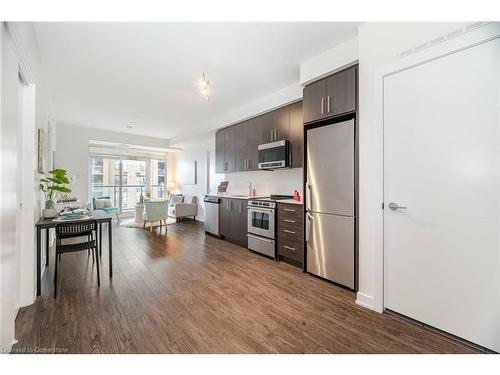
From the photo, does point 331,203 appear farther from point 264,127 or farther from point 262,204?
point 264,127

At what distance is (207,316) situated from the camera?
6.52ft

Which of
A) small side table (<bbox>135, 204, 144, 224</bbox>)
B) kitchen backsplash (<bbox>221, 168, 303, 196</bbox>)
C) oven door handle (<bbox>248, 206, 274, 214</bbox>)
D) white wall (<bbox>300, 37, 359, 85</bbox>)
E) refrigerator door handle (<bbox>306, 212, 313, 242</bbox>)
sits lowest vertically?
small side table (<bbox>135, 204, 144, 224</bbox>)

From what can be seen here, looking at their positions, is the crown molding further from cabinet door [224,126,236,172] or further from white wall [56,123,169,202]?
white wall [56,123,169,202]

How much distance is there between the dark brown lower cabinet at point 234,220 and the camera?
411 cm

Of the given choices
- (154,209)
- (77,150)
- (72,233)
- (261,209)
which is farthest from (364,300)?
(77,150)

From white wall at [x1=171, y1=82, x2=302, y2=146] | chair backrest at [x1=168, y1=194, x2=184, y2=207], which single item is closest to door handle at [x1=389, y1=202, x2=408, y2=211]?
white wall at [x1=171, y1=82, x2=302, y2=146]

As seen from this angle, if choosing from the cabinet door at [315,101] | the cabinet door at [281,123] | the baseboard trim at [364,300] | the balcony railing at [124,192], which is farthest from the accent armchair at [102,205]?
the baseboard trim at [364,300]

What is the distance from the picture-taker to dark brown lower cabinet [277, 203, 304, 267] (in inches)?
121

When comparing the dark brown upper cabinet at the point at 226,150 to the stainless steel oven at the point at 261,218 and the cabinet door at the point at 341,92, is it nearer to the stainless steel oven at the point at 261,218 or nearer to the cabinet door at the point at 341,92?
the stainless steel oven at the point at 261,218

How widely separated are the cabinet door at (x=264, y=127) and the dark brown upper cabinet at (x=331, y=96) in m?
1.16

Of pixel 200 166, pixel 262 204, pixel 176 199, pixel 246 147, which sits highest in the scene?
pixel 246 147

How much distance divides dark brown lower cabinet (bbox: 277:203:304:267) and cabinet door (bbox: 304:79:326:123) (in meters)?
1.21

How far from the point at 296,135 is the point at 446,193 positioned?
2.14 metres
